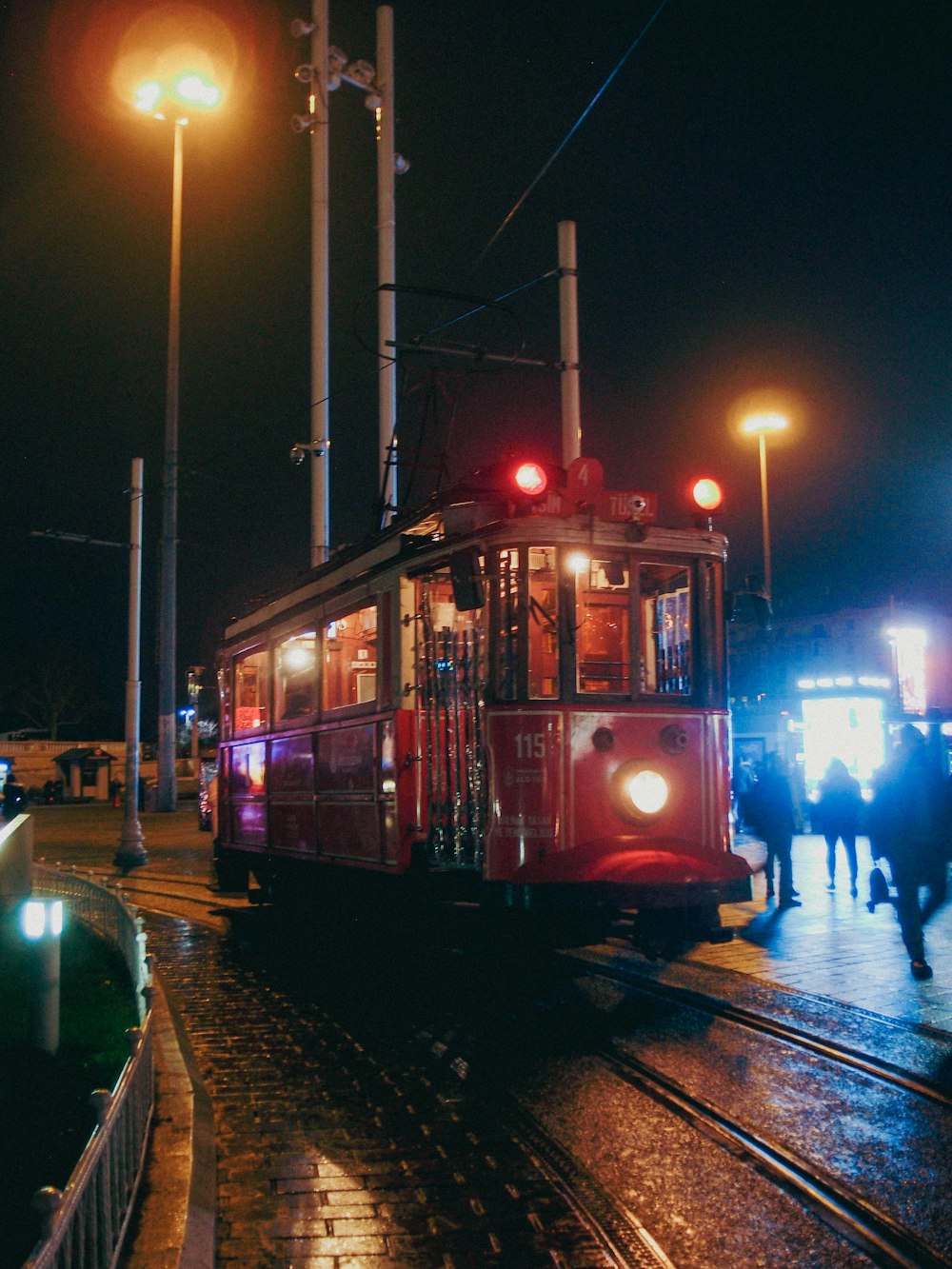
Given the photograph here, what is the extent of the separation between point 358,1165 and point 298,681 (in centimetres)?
654

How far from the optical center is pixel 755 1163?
15.7ft

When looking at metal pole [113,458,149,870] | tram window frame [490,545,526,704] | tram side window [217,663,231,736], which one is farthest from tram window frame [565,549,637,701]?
metal pole [113,458,149,870]

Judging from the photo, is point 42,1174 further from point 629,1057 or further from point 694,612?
point 694,612

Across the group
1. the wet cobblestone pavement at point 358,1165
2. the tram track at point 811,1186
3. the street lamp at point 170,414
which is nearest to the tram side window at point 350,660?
the wet cobblestone pavement at point 358,1165

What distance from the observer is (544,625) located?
25.6 ft

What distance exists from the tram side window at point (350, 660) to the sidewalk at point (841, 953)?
12.1 ft

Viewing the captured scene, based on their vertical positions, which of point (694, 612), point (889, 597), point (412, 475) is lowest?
point (694, 612)

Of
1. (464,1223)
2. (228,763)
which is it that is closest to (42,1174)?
(464,1223)

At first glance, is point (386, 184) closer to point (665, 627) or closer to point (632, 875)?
point (665, 627)

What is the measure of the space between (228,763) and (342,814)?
14.8 feet

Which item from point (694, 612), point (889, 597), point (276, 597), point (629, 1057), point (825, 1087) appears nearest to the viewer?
point (825, 1087)

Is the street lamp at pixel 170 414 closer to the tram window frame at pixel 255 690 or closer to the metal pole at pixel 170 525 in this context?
the metal pole at pixel 170 525

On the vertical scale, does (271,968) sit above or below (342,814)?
below

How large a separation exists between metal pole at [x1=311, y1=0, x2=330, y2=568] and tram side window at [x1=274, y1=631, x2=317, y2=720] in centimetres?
579
